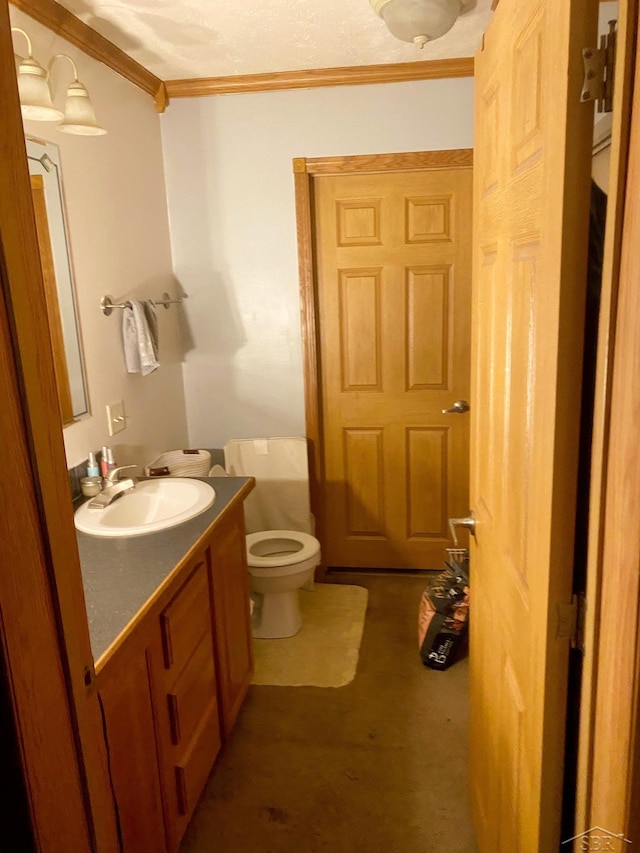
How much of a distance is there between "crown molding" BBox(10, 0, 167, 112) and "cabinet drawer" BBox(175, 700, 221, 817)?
6.96 feet

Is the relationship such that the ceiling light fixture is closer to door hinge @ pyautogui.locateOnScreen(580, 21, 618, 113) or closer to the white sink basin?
door hinge @ pyautogui.locateOnScreen(580, 21, 618, 113)

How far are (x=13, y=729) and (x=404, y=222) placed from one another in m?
2.66

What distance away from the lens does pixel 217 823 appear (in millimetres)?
1827

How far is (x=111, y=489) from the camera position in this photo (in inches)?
79.8

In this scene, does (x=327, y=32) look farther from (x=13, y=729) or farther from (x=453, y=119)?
(x=13, y=729)

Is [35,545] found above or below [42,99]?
below

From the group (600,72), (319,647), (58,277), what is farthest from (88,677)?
(319,647)

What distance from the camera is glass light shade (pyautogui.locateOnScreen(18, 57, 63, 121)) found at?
1666mm

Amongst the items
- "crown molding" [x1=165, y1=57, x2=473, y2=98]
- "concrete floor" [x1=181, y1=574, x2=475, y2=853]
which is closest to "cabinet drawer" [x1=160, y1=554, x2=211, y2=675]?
"concrete floor" [x1=181, y1=574, x2=475, y2=853]

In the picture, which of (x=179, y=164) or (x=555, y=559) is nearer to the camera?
(x=555, y=559)

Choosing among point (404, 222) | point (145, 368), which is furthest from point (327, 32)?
point (145, 368)

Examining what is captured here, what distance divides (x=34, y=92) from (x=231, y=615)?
161 centimetres

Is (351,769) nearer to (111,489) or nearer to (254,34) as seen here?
(111,489)

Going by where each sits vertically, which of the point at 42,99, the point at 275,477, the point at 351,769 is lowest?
the point at 351,769
